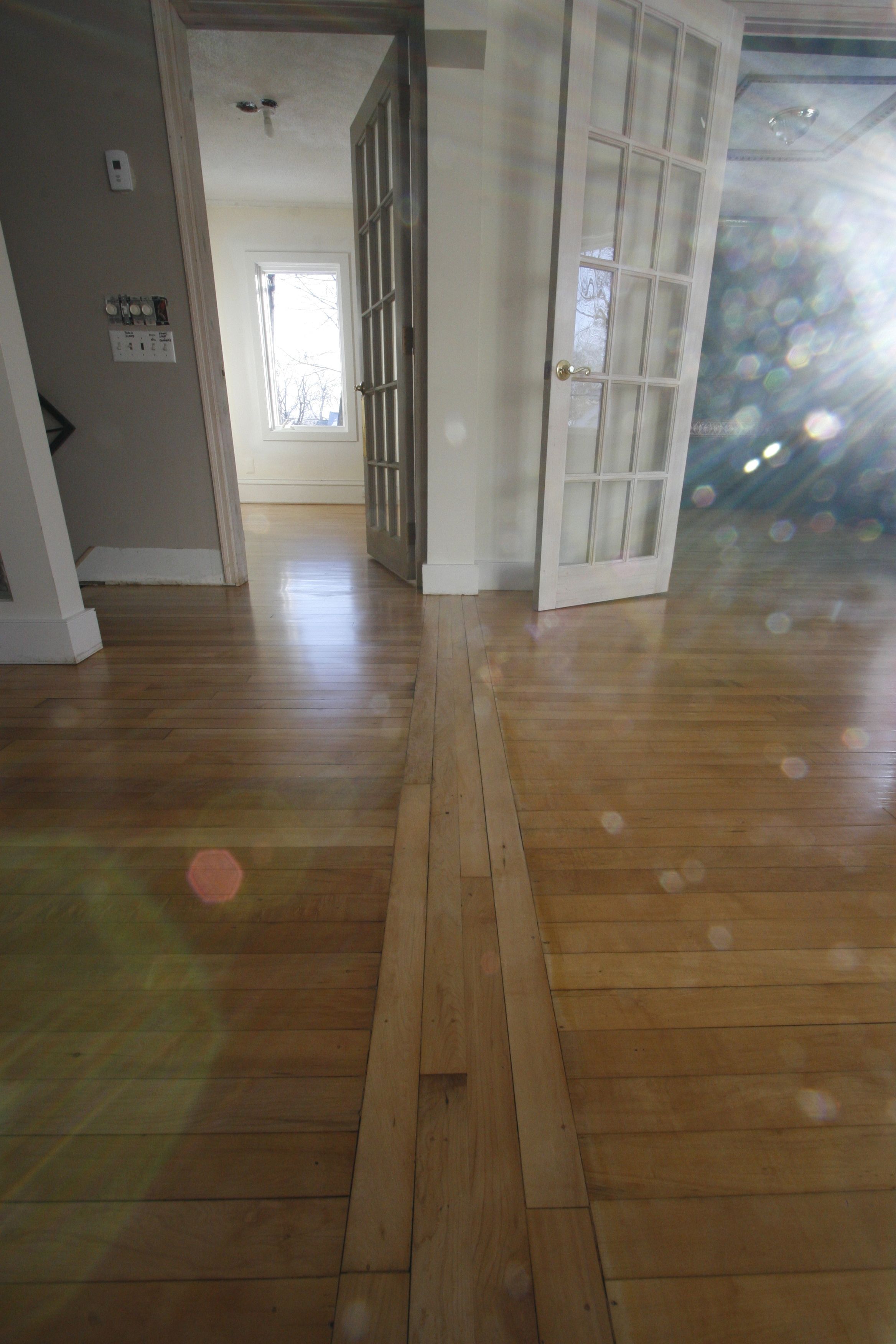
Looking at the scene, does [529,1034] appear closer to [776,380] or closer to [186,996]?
[186,996]

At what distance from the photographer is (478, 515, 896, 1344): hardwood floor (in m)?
0.56

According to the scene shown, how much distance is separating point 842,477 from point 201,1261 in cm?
633

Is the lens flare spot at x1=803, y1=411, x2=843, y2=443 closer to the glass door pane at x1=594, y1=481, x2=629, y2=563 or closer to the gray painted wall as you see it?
the glass door pane at x1=594, y1=481, x2=629, y2=563

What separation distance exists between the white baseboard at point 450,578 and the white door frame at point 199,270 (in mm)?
934

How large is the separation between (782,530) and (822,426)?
1372 millimetres

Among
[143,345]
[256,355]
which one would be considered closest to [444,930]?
[143,345]

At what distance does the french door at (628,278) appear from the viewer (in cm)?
213

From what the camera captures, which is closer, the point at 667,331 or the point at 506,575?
the point at 667,331

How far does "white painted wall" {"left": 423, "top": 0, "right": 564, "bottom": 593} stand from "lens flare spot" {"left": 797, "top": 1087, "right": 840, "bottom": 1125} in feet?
7.41

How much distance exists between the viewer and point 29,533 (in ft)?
6.14

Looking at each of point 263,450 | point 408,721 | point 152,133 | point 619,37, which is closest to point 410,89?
point 619,37

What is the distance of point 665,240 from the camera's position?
2.44m

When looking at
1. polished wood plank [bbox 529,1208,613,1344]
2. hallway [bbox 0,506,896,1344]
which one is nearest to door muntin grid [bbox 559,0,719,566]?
hallway [bbox 0,506,896,1344]

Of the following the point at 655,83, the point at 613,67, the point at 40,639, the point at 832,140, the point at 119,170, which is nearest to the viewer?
the point at 40,639
